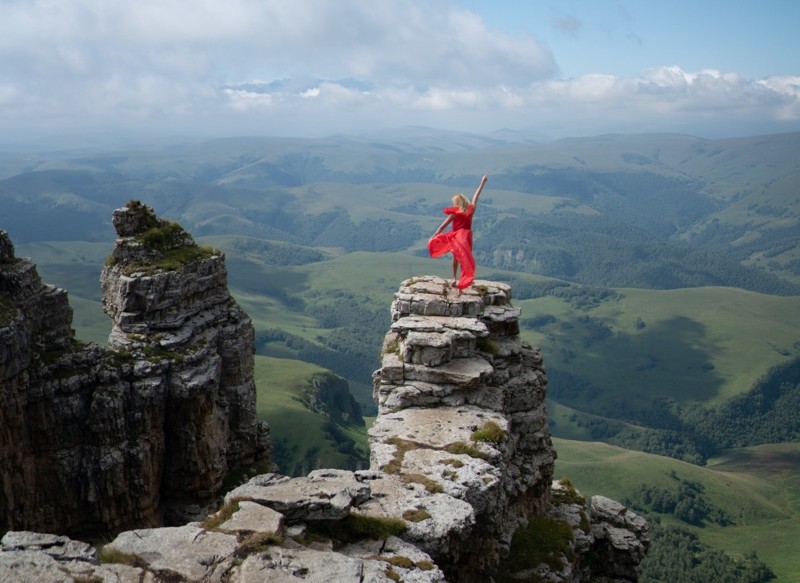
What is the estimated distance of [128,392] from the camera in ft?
146

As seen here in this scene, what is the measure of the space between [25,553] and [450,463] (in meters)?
17.9

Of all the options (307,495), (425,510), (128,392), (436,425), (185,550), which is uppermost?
(307,495)

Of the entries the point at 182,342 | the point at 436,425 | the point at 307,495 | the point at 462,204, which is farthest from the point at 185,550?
the point at 462,204

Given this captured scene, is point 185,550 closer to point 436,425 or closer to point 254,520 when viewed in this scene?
point 254,520

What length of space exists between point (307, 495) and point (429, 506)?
18.1 feet

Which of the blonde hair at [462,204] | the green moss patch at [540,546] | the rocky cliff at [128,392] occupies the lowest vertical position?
the green moss patch at [540,546]

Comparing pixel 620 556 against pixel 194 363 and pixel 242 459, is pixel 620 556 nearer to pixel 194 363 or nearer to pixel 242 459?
pixel 242 459

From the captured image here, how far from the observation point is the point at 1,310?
131 ft

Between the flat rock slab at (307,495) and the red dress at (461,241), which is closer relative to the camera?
the flat rock slab at (307,495)

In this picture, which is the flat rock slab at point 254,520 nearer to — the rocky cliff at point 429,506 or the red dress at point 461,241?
the rocky cliff at point 429,506

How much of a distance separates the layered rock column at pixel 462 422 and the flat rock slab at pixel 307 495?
1233mm

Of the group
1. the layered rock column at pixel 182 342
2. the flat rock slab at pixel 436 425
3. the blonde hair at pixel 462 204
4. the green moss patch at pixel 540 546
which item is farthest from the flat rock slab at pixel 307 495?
the blonde hair at pixel 462 204

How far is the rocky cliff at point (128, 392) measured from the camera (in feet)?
136

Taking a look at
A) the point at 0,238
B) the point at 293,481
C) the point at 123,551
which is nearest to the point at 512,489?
the point at 293,481
